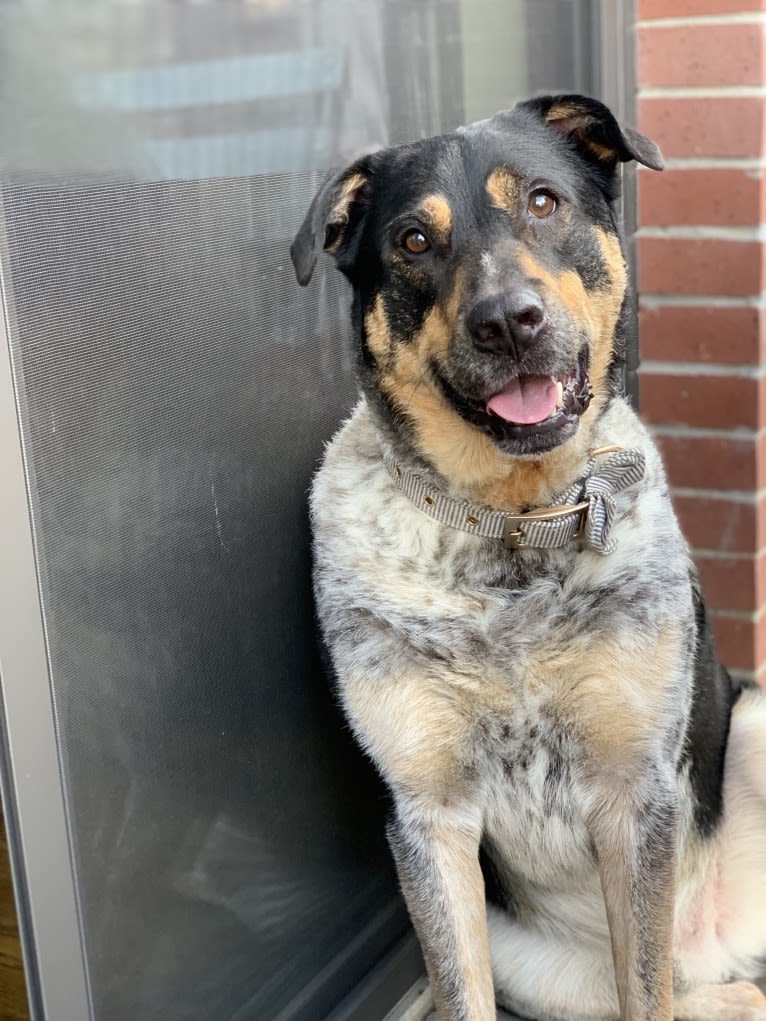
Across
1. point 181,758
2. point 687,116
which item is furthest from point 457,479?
point 687,116

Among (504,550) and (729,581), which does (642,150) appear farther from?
(729,581)

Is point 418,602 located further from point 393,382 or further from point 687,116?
point 687,116

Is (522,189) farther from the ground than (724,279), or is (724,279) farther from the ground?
(522,189)

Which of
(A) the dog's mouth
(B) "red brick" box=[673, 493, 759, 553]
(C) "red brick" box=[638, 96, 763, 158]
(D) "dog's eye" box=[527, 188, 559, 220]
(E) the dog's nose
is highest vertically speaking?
(C) "red brick" box=[638, 96, 763, 158]

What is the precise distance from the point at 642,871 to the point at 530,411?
2.82 ft

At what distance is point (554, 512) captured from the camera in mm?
2189

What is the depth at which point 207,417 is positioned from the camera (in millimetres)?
2154

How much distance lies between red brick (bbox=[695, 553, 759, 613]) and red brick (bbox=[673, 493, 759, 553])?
0.03 m

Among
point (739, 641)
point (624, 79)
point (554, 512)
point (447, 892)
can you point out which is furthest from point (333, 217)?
point (739, 641)

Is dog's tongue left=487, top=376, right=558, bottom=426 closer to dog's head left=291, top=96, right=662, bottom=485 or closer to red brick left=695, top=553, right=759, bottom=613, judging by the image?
dog's head left=291, top=96, right=662, bottom=485

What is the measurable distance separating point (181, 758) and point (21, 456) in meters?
0.67

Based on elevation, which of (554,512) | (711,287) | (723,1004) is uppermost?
(711,287)

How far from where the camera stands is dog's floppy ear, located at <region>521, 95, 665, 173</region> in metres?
2.18

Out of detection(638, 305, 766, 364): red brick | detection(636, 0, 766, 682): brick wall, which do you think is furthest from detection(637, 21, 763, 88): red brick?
detection(638, 305, 766, 364): red brick
